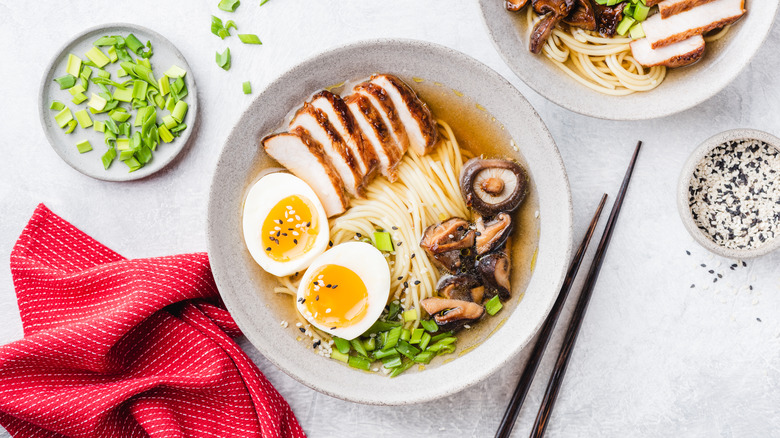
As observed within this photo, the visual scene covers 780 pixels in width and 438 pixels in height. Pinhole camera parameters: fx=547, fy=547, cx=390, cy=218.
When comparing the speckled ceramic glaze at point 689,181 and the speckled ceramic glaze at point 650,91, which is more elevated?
the speckled ceramic glaze at point 650,91

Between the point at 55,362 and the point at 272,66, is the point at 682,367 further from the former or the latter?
the point at 55,362

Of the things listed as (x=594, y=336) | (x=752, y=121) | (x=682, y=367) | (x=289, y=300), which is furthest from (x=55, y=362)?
(x=752, y=121)

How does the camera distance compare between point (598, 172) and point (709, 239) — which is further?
point (598, 172)

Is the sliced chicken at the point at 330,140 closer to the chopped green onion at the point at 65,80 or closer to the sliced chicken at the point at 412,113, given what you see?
the sliced chicken at the point at 412,113

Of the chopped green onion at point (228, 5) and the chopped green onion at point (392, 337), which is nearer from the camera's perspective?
the chopped green onion at point (392, 337)

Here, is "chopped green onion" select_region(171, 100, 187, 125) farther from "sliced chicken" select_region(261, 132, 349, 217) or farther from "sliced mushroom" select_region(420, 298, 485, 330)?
"sliced mushroom" select_region(420, 298, 485, 330)

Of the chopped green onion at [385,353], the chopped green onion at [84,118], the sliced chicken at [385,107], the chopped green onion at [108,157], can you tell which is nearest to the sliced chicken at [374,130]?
the sliced chicken at [385,107]

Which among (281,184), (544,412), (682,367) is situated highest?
(281,184)
